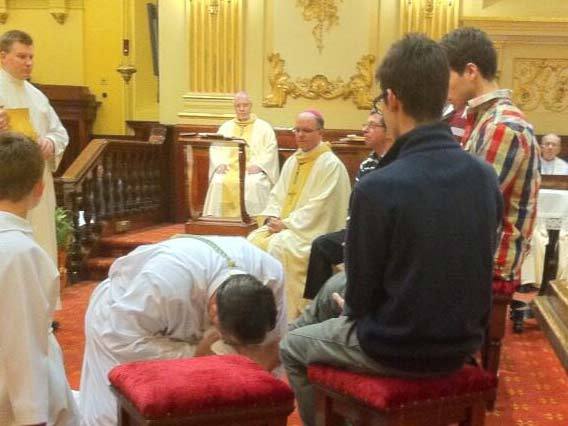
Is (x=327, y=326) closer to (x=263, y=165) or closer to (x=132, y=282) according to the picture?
(x=132, y=282)

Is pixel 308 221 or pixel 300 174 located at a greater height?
pixel 300 174

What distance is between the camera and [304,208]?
19.1 feet

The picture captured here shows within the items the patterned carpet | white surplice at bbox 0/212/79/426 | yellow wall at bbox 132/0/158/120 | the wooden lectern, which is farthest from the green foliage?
yellow wall at bbox 132/0/158/120

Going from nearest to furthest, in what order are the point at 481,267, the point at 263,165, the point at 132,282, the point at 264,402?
the point at 481,267
the point at 264,402
the point at 132,282
the point at 263,165

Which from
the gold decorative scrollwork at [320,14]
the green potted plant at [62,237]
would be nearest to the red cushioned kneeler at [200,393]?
the green potted plant at [62,237]

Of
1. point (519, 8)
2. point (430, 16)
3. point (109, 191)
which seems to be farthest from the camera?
point (430, 16)

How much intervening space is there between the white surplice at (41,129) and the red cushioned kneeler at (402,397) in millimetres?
3110

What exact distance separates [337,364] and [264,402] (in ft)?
0.81

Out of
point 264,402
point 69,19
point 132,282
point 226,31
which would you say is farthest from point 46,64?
point 264,402

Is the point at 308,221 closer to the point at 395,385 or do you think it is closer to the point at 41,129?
the point at 41,129

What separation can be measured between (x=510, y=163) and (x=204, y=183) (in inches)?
210

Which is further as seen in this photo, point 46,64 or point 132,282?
point 46,64

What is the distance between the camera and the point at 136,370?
254cm

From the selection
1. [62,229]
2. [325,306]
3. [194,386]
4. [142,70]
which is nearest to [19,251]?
[194,386]
